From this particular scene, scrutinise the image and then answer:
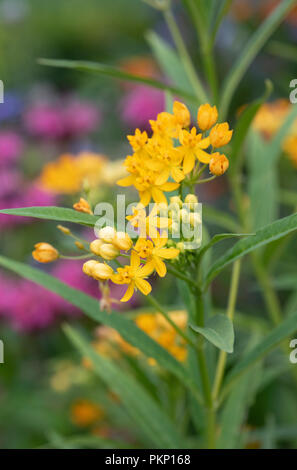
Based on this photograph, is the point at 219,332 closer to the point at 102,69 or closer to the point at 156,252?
the point at 156,252

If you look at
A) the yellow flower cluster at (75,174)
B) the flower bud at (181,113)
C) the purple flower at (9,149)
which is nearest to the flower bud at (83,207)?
the flower bud at (181,113)

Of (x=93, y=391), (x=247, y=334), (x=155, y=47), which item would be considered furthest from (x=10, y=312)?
(x=155, y=47)

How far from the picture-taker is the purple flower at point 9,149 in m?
1.65

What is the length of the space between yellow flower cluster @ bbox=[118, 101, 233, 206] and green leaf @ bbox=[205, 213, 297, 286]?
0.27 feet

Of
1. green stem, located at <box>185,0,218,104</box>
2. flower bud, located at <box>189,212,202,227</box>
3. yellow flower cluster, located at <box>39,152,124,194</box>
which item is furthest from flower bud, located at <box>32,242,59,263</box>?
yellow flower cluster, located at <box>39,152,124,194</box>

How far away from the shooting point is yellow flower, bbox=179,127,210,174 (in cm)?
63

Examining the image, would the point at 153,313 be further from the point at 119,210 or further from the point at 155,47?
the point at 155,47

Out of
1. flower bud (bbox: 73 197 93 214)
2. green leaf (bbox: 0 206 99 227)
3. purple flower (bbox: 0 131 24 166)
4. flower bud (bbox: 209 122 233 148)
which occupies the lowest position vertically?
green leaf (bbox: 0 206 99 227)

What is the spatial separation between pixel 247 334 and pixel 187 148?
0.82 meters

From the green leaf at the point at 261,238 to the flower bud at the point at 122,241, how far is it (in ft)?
0.39

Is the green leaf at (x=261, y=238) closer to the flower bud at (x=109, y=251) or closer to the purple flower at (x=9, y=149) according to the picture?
the flower bud at (x=109, y=251)

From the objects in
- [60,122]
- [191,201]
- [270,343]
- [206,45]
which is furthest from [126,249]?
[60,122]

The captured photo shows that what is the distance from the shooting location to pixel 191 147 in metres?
0.64

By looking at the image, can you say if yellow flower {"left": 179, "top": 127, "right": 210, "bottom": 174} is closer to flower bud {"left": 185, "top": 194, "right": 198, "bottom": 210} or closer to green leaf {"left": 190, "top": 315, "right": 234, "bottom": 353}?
flower bud {"left": 185, "top": 194, "right": 198, "bottom": 210}
